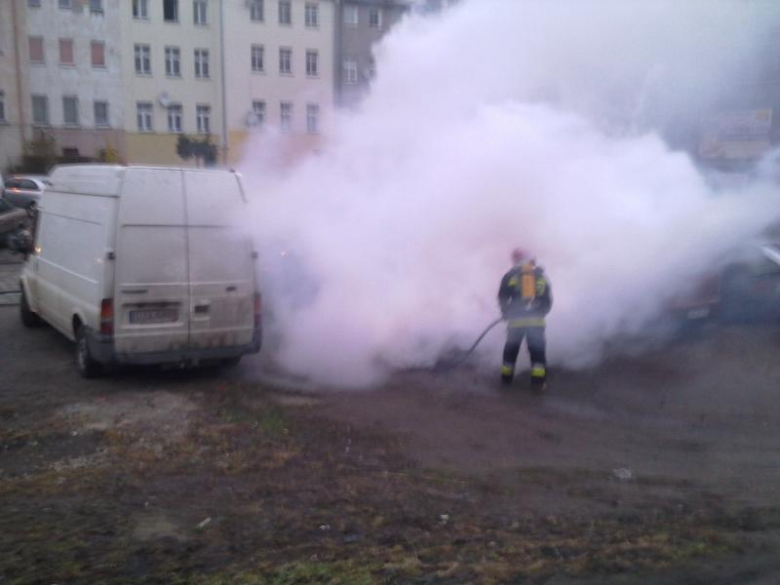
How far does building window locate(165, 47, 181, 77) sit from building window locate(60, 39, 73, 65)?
527 cm

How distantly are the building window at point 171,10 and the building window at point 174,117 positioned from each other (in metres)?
4.61

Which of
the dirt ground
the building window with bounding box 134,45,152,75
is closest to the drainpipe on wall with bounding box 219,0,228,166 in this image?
the building window with bounding box 134,45,152,75

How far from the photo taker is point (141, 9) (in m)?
42.5

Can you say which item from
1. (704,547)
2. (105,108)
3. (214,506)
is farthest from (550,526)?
(105,108)

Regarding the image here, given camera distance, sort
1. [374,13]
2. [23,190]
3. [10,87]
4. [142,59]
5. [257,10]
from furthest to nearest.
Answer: [142,59] < [10,87] < [257,10] < [23,190] < [374,13]

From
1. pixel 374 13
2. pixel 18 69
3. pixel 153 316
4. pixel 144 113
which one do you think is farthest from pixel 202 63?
pixel 153 316

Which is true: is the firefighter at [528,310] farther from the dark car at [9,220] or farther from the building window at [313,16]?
the building window at [313,16]

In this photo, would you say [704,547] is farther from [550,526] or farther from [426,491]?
[426,491]

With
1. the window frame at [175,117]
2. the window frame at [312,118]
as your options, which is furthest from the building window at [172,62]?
the window frame at [312,118]

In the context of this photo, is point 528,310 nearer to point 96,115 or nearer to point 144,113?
point 144,113

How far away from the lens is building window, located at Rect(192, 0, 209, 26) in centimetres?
3956

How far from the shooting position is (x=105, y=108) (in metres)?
42.5

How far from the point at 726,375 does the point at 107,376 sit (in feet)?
23.2

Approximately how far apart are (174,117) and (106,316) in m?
37.6
